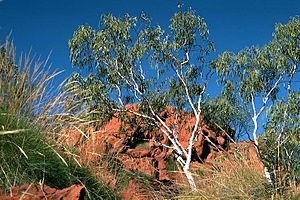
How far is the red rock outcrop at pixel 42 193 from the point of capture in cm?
611

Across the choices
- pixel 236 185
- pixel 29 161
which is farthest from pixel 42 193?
pixel 236 185

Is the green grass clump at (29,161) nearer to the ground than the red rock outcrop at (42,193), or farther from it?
farther from it

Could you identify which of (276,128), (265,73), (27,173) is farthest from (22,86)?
(265,73)

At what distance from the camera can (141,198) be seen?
10125mm

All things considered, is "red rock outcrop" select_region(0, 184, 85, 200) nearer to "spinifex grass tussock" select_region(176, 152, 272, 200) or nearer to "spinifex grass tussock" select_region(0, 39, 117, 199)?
"spinifex grass tussock" select_region(0, 39, 117, 199)

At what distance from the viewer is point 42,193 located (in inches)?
249

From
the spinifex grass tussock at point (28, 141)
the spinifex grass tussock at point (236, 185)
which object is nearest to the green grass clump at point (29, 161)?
the spinifex grass tussock at point (28, 141)

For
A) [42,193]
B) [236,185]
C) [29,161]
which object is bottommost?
[42,193]

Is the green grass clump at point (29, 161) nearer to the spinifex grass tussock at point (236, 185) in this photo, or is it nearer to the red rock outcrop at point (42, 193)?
the red rock outcrop at point (42, 193)

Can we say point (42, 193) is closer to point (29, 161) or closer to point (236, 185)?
point (29, 161)

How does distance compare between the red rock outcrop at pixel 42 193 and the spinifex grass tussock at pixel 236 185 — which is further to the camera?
the spinifex grass tussock at pixel 236 185

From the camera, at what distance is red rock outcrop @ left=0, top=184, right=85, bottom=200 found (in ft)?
20.0

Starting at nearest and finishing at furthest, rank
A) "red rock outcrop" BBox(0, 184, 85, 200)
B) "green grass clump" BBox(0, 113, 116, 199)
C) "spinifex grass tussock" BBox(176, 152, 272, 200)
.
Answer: "red rock outcrop" BBox(0, 184, 85, 200), "green grass clump" BBox(0, 113, 116, 199), "spinifex grass tussock" BBox(176, 152, 272, 200)

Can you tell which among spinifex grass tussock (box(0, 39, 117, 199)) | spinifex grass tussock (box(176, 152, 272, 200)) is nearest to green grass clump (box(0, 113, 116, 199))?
spinifex grass tussock (box(0, 39, 117, 199))
